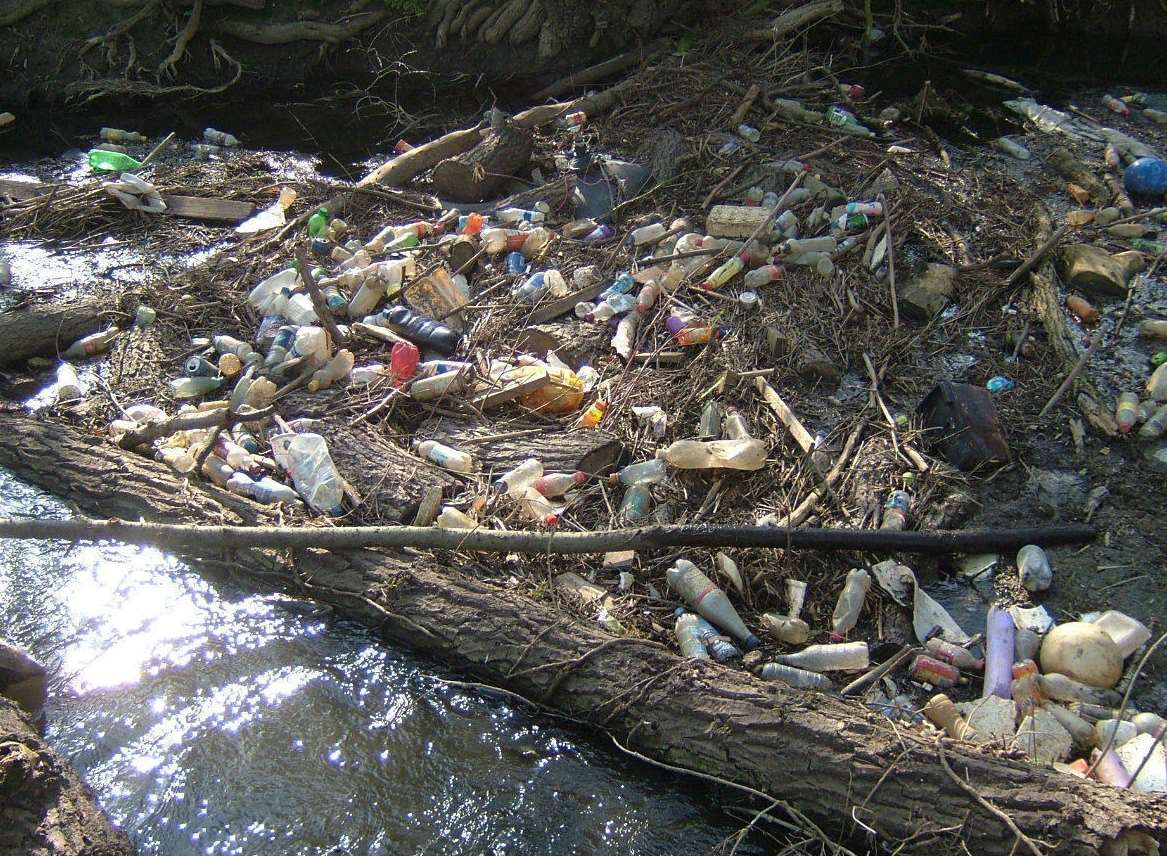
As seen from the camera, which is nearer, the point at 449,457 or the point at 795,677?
the point at 795,677

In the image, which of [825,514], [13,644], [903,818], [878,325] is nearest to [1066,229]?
[878,325]

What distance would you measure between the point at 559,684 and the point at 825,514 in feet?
4.17

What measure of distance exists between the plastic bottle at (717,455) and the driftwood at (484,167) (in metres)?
3.03

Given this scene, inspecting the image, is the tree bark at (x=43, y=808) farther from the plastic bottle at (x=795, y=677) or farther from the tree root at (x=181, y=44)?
the tree root at (x=181, y=44)

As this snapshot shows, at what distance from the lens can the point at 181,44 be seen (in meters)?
8.16

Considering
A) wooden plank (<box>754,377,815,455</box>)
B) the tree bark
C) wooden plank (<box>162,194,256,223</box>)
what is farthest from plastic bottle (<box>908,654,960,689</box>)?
wooden plank (<box>162,194,256,223</box>)

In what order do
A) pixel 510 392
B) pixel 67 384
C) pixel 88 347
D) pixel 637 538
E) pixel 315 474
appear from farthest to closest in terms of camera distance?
pixel 88 347 < pixel 67 384 < pixel 510 392 < pixel 315 474 < pixel 637 538

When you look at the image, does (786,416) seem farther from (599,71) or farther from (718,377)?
(599,71)

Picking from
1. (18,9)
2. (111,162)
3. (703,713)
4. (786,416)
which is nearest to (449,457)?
(786,416)

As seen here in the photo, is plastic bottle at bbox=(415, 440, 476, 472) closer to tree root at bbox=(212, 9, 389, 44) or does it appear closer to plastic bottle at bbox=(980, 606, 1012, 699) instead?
plastic bottle at bbox=(980, 606, 1012, 699)

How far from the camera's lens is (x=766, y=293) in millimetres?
4617

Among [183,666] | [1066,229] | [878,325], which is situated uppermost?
[1066,229]

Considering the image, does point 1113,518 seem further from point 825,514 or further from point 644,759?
point 644,759

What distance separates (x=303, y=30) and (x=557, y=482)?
6.46 meters
